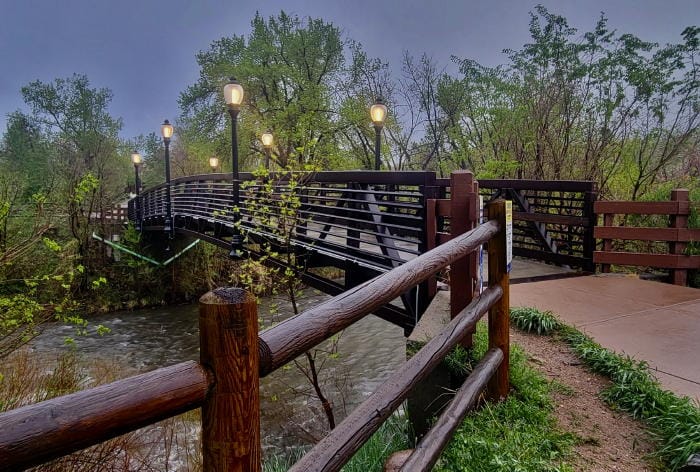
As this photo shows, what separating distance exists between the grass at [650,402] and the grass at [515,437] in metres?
0.39

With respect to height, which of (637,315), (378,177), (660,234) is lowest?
(637,315)

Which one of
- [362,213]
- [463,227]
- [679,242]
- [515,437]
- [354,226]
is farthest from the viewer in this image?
[354,226]

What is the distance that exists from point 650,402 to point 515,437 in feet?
2.94

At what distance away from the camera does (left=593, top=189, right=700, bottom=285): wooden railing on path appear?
5.75 metres

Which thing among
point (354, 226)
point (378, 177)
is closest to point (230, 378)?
point (378, 177)

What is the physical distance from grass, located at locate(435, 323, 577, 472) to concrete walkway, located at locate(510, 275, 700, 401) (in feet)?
2.78

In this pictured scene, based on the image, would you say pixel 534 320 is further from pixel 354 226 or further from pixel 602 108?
pixel 602 108

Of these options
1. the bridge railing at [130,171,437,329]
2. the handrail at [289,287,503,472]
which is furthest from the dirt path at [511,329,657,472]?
the bridge railing at [130,171,437,329]

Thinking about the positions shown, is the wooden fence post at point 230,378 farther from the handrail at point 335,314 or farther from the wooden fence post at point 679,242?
the wooden fence post at point 679,242

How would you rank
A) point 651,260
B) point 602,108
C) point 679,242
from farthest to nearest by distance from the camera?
point 602,108
point 651,260
point 679,242

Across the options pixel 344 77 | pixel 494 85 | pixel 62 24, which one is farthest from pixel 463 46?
pixel 62 24

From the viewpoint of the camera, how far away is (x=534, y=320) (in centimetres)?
370

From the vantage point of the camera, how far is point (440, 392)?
2.97 metres

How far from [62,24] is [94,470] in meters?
211
